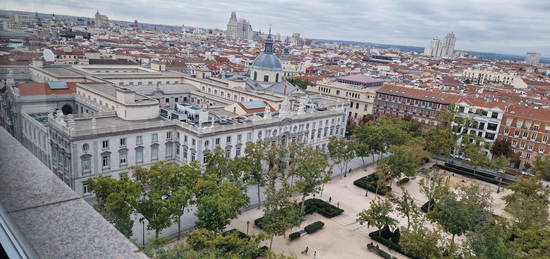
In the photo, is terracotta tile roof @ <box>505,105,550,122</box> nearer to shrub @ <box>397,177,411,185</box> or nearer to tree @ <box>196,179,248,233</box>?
shrub @ <box>397,177,411,185</box>

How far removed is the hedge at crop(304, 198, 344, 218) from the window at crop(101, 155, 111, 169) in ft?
39.8

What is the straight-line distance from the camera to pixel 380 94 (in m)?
47.1

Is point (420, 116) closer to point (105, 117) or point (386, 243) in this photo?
point (386, 243)

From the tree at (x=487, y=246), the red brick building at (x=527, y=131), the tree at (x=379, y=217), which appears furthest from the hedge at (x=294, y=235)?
the red brick building at (x=527, y=131)

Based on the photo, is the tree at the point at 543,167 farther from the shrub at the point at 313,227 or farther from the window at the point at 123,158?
the window at the point at 123,158

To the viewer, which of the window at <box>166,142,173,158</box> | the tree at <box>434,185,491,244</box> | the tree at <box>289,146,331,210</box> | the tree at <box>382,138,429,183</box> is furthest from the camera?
the tree at <box>382,138,429,183</box>

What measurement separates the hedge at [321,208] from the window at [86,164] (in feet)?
42.2

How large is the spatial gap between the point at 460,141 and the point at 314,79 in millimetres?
27006

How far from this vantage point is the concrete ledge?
3.50m

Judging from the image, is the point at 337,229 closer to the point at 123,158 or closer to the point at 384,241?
the point at 384,241

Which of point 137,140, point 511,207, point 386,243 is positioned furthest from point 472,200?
point 137,140

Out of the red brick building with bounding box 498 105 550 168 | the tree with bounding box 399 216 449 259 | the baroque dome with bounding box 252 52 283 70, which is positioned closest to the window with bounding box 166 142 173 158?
the tree with bounding box 399 216 449 259

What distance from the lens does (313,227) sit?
20.8 m

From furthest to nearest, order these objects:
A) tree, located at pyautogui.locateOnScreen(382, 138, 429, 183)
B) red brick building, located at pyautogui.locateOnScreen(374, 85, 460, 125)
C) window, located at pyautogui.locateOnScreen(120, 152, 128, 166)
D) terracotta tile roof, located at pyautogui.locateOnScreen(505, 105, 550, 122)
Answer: red brick building, located at pyautogui.locateOnScreen(374, 85, 460, 125) → terracotta tile roof, located at pyautogui.locateOnScreen(505, 105, 550, 122) → tree, located at pyautogui.locateOnScreen(382, 138, 429, 183) → window, located at pyautogui.locateOnScreen(120, 152, 128, 166)
